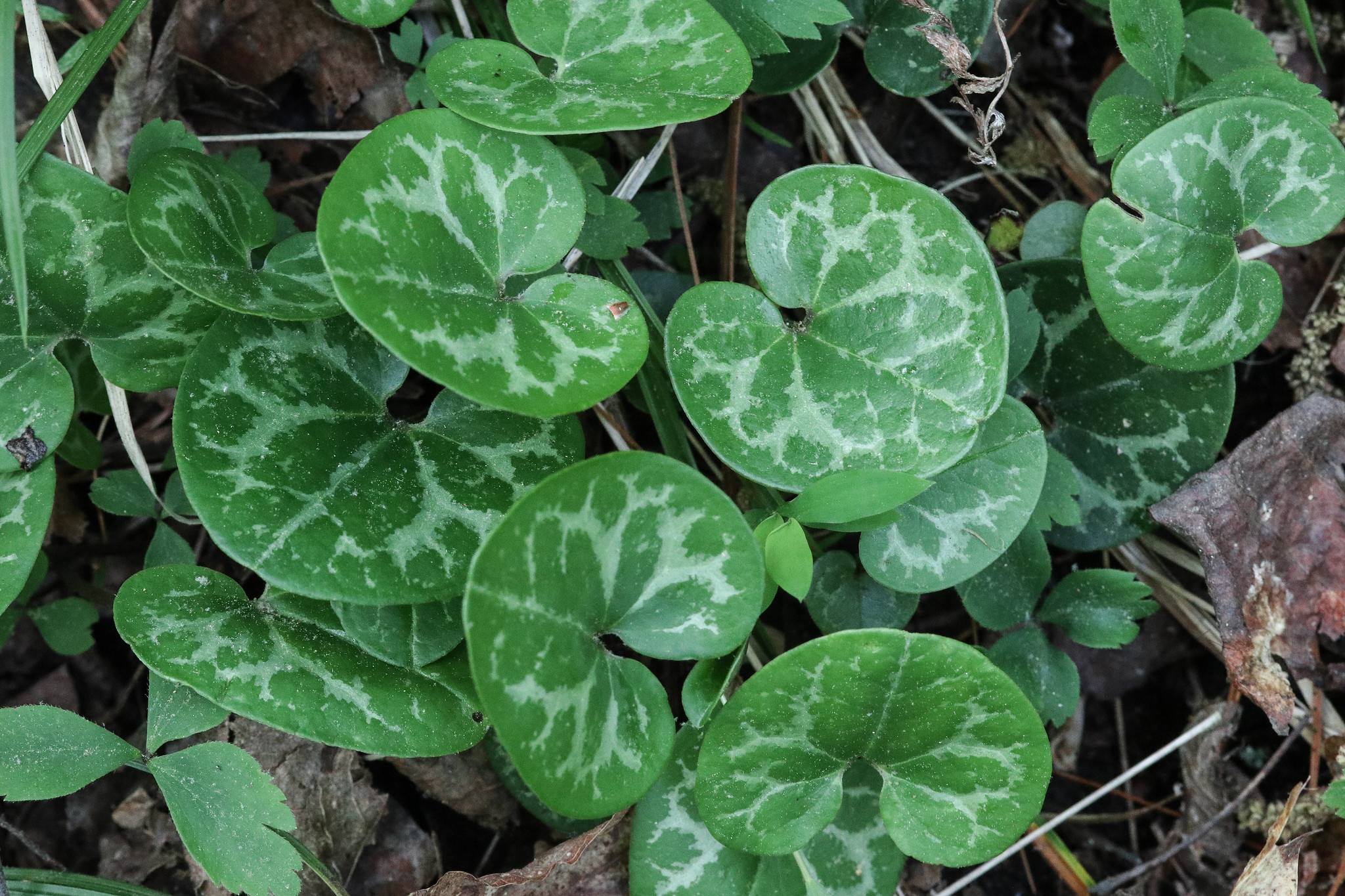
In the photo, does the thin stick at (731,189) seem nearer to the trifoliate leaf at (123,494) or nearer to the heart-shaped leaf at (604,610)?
the heart-shaped leaf at (604,610)

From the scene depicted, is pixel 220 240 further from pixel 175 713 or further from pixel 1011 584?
pixel 1011 584

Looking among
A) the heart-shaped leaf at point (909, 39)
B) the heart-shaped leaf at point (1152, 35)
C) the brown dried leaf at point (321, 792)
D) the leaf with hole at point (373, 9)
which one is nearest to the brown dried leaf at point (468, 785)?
the brown dried leaf at point (321, 792)

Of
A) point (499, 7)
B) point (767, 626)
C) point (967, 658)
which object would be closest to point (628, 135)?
point (499, 7)

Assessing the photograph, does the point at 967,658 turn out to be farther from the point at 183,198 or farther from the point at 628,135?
the point at 183,198

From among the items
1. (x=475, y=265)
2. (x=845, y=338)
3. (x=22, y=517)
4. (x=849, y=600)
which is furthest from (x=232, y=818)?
(x=845, y=338)

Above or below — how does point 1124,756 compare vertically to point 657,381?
below

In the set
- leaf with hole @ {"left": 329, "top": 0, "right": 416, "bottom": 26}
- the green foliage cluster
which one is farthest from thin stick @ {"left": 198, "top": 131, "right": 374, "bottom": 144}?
leaf with hole @ {"left": 329, "top": 0, "right": 416, "bottom": 26}
